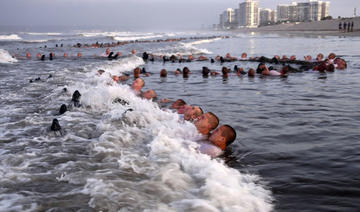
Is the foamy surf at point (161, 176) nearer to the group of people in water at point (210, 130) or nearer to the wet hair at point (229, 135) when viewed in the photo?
the group of people in water at point (210, 130)

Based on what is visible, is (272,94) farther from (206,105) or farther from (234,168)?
(234,168)

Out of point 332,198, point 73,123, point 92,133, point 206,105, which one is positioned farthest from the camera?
point 206,105

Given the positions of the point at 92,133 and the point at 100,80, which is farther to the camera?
the point at 100,80

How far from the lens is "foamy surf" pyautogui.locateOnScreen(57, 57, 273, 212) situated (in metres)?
3.42

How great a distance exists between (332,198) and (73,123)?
15.9ft

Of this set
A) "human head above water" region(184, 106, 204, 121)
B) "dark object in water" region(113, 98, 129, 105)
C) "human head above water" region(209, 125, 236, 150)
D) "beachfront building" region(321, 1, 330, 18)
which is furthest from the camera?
"beachfront building" region(321, 1, 330, 18)

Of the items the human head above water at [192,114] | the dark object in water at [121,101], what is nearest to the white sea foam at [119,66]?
the dark object in water at [121,101]

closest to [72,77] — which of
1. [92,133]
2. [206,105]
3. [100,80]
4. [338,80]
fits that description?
[100,80]

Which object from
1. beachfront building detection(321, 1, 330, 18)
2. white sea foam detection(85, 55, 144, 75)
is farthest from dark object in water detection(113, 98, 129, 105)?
beachfront building detection(321, 1, 330, 18)

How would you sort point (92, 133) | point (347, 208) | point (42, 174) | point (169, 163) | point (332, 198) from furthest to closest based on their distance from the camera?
1. point (92, 133)
2. point (169, 163)
3. point (42, 174)
4. point (332, 198)
5. point (347, 208)

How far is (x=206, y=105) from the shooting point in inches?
339

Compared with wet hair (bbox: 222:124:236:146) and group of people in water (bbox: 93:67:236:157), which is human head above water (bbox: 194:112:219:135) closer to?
group of people in water (bbox: 93:67:236:157)

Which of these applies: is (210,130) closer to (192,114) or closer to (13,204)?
(192,114)

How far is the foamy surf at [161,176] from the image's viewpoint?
135 inches
